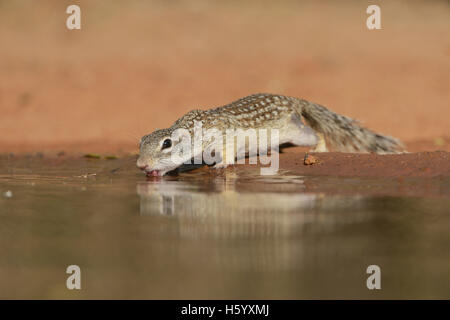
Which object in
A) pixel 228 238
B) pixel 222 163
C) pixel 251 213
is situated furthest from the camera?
pixel 222 163

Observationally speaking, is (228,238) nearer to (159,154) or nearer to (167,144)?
(159,154)

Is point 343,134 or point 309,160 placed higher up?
point 343,134

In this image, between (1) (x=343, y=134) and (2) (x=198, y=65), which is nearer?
(1) (x=343, y=134)

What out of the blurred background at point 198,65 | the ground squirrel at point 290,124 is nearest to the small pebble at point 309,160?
the ground squirrel at point 290,124

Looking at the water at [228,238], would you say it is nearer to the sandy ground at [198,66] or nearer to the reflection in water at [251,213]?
the reflection in water at [251,213]

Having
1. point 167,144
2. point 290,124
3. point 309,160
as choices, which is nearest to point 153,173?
point 167,144

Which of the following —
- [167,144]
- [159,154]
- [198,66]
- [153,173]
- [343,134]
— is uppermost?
[198,66]
